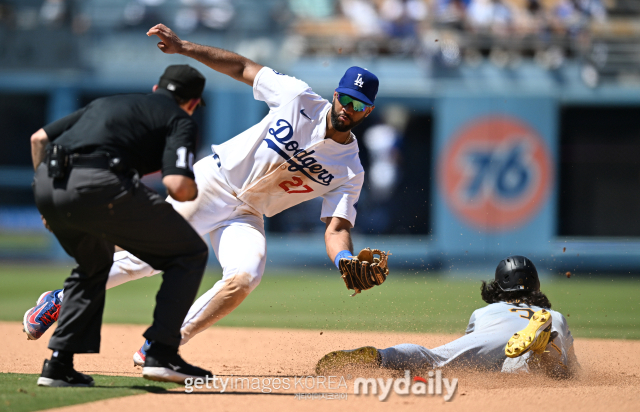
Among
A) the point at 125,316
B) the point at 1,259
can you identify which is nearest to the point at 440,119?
the point at 125,316

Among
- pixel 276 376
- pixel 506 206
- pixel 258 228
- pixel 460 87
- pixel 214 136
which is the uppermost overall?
pixel 460 87

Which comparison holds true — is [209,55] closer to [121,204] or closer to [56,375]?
[121,204]

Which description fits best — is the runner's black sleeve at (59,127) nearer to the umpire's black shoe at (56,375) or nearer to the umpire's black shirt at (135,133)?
the umpire's black shirt at (135,133)

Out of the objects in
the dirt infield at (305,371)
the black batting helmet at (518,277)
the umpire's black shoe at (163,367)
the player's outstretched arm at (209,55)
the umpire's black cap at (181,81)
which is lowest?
the dirt infield at (305,371)

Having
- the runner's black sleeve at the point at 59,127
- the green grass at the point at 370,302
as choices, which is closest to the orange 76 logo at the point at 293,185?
the runner's black sleeve at the point at 59,127

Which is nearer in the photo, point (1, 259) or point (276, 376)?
point (276, 376)

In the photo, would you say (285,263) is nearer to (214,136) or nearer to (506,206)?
(214,136)
